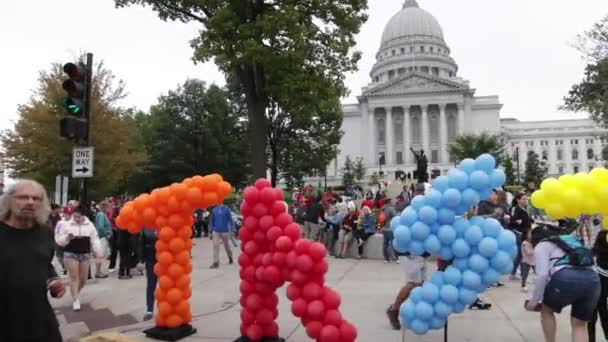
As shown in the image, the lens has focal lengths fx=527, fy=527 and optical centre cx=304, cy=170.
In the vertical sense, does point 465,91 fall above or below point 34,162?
above

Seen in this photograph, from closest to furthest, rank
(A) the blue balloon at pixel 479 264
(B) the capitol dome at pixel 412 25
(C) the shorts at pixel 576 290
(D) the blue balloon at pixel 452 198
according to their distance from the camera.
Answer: (C) the shorts at pixel 576 290
(A) the blue balloon at pixel 479 264
(D) the blue balloon at pixel 452 198
(B) the capitol dome at pixel 412 25

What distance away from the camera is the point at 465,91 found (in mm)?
99625

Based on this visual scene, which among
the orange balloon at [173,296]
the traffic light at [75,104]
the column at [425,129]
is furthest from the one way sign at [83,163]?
the column at [425,129]

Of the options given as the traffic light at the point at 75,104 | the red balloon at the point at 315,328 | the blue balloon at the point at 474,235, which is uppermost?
the traffic light at the point at 75,104

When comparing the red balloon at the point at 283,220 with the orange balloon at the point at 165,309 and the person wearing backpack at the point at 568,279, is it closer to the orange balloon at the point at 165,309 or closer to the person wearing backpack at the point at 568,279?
the orange balloon at the point at 165,309

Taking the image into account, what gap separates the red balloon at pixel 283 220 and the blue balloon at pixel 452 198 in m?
1.75

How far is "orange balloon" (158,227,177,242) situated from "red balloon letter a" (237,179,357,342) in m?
1.20

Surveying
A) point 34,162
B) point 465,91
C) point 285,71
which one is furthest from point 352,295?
point 465,91

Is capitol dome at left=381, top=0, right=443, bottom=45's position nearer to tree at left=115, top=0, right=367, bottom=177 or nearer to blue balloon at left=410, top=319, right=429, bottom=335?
tree at left=115, top=0, right=367, bottom=177

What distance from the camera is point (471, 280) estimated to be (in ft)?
18.1

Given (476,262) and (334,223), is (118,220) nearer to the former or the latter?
(476,262)

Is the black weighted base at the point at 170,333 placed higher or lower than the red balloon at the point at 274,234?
lower

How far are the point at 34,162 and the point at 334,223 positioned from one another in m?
18.6

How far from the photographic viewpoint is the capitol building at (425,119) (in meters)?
100
